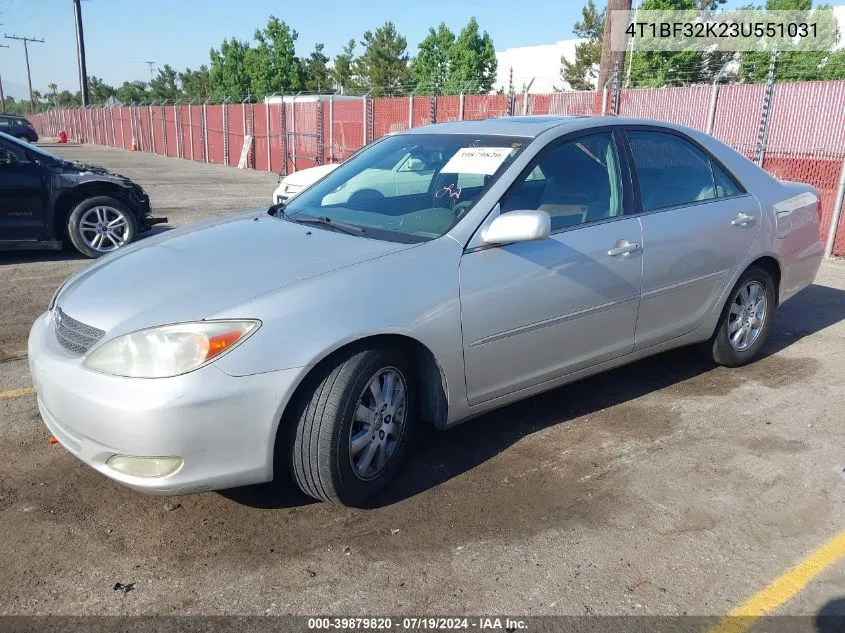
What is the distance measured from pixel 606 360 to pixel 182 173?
21.4 meters

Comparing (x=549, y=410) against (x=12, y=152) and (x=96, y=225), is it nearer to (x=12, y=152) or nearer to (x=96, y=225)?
(x=96, y=225)

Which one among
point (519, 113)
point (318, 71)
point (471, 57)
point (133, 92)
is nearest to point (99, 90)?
point (133, 92)

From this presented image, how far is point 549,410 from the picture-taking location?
13.9 feet

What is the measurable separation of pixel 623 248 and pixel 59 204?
6972 mm

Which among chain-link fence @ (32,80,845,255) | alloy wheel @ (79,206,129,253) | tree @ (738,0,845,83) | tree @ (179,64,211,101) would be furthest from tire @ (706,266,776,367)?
tree @ (179,64,211,101)

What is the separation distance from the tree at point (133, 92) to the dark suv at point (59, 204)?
3767 inches

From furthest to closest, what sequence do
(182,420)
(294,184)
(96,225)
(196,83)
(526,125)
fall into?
(196,83)
(96,225)
(294,184)
(526,125)
(182,420)

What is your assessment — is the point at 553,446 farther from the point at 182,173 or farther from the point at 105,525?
the point at 182,173

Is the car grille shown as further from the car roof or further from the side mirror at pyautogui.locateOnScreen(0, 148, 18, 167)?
the side mirror at pyautogui.locateOnScreen(0, 148, 18, 167)

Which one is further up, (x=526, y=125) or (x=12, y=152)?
(x=526, y=125)

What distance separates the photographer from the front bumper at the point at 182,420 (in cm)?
262

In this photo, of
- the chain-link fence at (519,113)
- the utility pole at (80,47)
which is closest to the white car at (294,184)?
the chain-link fence at (519,113)

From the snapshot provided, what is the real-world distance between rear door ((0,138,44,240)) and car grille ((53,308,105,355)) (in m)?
5.78

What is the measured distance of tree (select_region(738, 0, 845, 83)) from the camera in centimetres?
2542
